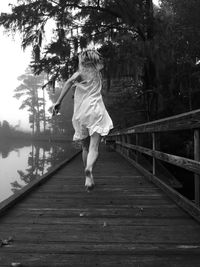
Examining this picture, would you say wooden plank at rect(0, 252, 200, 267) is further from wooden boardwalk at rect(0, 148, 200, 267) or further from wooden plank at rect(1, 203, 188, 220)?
wooden plank at rect(1, 203, 188, 220)

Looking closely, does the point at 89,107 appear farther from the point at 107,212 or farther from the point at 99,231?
the point at 99,231

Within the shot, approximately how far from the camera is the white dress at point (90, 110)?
3785 millimetres

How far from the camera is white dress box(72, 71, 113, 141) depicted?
3785 millimetres

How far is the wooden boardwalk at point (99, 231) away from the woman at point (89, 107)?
0.53m

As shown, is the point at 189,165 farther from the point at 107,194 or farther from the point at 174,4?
the point at 174,4

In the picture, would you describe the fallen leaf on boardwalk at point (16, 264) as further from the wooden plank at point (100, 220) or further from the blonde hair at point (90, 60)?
the blonde hair at point (90, 60)

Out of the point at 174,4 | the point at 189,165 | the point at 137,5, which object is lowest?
the point at 189,165

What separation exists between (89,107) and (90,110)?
0.04m

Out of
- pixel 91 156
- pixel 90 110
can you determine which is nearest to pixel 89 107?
pixel 90 110

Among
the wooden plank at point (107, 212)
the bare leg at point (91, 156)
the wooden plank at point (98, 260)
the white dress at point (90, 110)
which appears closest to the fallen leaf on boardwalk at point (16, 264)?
the wooden plank at point (98, 260)

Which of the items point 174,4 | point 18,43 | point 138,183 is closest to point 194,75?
point 174,4

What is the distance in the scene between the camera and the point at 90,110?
3.79m

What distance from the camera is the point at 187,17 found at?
438 inches

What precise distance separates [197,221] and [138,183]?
226 centimetres
